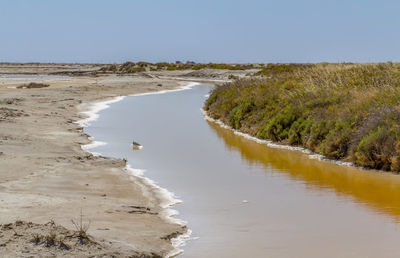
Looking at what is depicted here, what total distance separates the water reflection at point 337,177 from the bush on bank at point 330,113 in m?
0.56

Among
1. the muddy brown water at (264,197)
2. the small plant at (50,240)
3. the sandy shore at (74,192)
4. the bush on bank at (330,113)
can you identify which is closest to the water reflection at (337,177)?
the muddy brown water at (264,197)

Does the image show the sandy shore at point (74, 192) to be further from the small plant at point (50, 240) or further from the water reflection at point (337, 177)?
the water reflection at point (337, 177)

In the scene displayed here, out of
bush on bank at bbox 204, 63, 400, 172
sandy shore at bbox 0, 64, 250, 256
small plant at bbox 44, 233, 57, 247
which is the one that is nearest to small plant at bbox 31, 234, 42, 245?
small plant at bbox 44, 233, 57, 247

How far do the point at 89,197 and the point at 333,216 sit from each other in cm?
412

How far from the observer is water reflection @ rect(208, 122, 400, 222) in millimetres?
11039

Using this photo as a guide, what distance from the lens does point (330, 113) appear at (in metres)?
17.5

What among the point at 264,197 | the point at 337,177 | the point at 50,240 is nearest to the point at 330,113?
the point at 337,177

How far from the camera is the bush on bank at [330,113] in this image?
1416 cm

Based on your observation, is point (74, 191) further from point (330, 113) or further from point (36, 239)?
point (330, 113)

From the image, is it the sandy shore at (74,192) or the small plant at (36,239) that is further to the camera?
the sandy shore at (74,192)

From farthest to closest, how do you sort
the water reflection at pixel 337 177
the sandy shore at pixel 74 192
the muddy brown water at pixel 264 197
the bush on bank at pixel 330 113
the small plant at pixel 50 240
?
the bush on bank at pixel 330 113, the water reflection at pixel 337 177, the muddy brown water at pixel 264 197, the sandy shore at pixel 74 192, the small plant at pixel 50 240

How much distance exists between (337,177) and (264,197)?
2.97 m

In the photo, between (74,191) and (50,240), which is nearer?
(50,240)

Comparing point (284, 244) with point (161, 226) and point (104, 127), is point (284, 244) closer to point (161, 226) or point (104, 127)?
point (161, 226)
